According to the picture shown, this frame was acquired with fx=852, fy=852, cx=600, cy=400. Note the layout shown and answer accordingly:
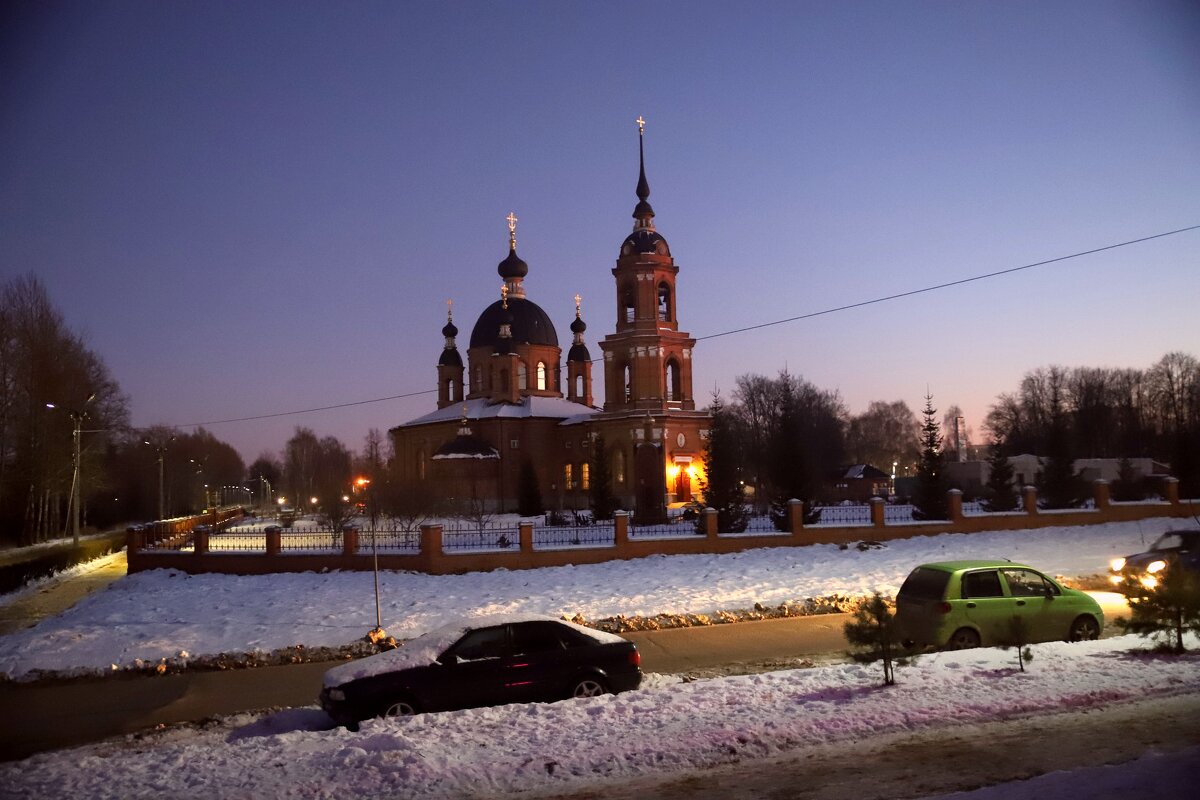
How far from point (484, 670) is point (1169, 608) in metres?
8.65

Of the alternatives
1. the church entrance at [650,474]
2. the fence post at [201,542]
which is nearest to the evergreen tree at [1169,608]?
the fence post at [201,542]

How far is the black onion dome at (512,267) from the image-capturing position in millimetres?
67562

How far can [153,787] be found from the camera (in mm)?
7660

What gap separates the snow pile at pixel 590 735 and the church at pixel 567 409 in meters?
26.6

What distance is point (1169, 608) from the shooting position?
10.8m

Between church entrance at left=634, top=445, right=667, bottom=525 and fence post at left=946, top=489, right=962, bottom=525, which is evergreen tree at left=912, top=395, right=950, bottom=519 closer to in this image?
fence post at left=946, top=489, right=962, bottom=525

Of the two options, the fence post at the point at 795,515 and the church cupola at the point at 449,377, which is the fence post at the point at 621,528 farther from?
the church cupola at the point at 449,377

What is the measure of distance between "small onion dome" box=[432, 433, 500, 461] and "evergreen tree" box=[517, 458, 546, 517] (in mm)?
3504

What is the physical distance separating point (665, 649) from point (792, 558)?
11893 mm

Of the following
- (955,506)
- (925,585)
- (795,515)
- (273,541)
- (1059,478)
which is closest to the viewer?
(925,585)

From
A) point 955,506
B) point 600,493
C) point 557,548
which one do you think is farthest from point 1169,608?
point 600,493

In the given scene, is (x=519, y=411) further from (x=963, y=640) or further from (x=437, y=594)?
(x=963, y=640)

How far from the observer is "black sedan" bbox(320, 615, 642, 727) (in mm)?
9789

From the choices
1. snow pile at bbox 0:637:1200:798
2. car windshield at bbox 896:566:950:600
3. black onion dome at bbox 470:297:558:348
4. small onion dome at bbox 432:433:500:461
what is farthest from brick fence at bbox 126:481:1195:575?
black onion dome at bbox 470:297:558:348
